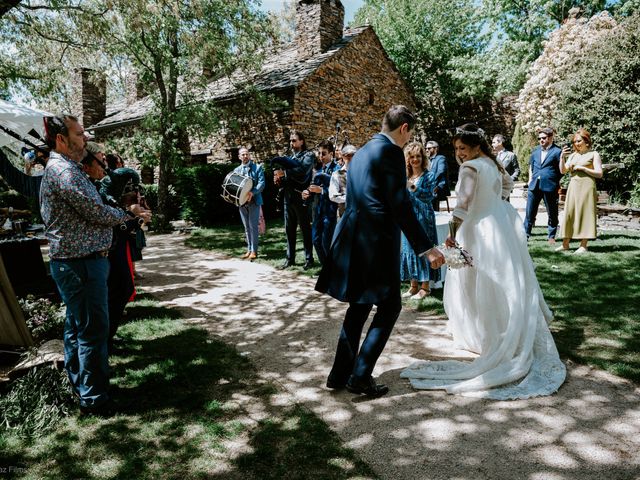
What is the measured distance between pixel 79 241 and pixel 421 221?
4090 millimetres

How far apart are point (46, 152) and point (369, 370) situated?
343 centimetres

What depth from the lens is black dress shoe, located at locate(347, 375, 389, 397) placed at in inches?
133

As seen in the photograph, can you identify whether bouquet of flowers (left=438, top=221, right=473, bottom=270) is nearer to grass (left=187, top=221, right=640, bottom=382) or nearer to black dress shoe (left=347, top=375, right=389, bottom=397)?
black dress shoe (left=347, top=375, right=389, bottom=397)

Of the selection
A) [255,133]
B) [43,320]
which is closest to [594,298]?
[43,320]

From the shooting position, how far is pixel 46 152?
4004 millimetres

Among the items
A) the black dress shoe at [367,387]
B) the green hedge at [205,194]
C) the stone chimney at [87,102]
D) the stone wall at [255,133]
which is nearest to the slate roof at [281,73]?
the stone wall at [255,133]

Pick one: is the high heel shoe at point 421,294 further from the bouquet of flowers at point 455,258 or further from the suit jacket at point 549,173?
the suit jacket at point 549,173

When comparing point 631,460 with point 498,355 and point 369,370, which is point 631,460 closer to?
point 498,355

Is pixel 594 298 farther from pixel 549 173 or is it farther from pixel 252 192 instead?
pixel 252 192

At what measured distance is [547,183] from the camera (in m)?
8.60

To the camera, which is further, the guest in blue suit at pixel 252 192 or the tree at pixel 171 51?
the tree at pixel 171 51

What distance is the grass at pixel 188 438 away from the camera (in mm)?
2615

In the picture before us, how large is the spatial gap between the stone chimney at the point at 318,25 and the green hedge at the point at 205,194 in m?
6.51

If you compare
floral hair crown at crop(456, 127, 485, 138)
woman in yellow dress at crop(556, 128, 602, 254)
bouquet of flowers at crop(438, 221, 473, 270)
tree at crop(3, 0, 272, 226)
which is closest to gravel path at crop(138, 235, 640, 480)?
bouquet of flowers at crop(438, 221, 473, 270)
